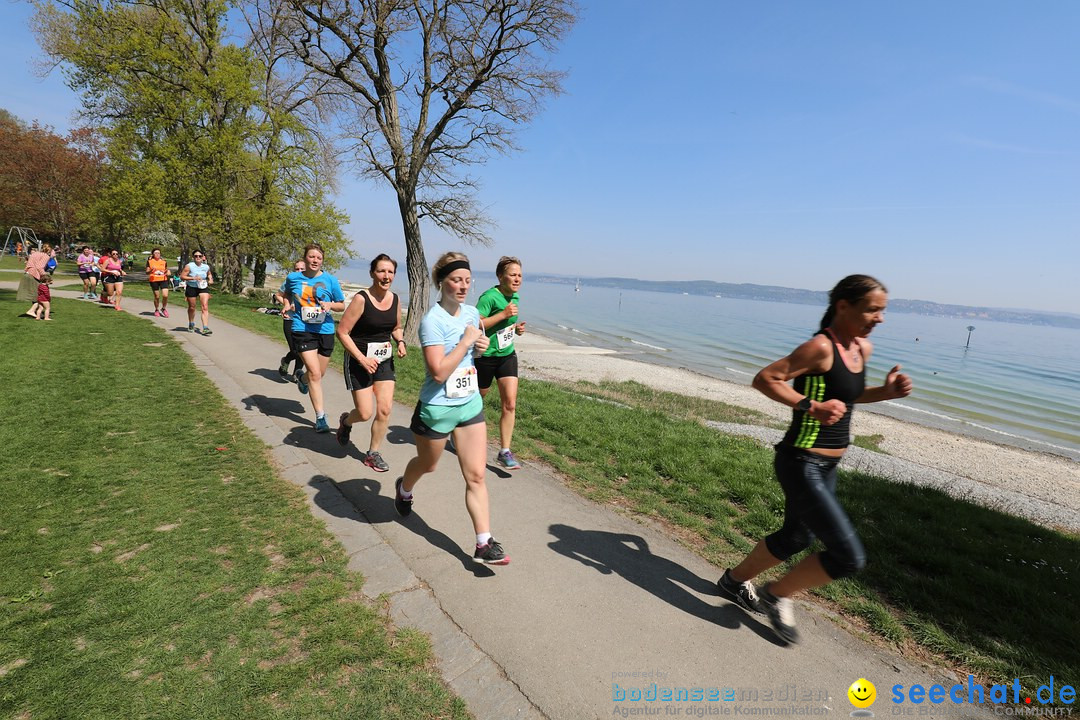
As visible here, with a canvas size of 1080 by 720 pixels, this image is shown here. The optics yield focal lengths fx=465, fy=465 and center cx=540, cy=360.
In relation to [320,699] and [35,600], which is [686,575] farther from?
[35,600]

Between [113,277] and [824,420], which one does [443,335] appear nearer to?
[824,420]

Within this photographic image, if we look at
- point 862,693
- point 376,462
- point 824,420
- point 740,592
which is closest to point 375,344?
point 376,462

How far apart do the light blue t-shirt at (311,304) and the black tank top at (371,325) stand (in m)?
1.35

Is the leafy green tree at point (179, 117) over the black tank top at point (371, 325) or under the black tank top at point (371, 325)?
over

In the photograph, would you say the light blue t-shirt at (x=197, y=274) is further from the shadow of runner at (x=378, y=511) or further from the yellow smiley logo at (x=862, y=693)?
the yellow smiley logo at (x=862, y=693)

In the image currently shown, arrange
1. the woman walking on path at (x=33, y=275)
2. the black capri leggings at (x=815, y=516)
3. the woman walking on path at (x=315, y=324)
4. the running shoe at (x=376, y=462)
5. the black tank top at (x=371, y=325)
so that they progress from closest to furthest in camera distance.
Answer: the black capri leggings at (x=815, y=516) < the black tank top at (x=371, y=325) < the running shoe at (x=376, y=462) < the woman walking on path at (x=315, y=324) < the woman walking on path at (x=33, y=275)

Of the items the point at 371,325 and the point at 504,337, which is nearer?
the point at 371,325

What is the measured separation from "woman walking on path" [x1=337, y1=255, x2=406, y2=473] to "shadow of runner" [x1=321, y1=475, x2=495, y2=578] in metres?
0.43

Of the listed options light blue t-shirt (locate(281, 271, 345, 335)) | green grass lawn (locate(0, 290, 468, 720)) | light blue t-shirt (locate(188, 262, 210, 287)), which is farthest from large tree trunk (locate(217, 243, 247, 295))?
green grass lawn (locate(0, 290, 468, 720))

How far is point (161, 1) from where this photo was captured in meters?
21.1

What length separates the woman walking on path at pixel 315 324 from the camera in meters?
6.08

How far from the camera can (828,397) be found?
2734 mm

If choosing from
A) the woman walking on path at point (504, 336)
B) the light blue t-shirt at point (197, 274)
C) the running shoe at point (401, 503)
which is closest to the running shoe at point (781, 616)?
the running shoe at point (401, 503)

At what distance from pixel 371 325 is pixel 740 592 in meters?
4.11
